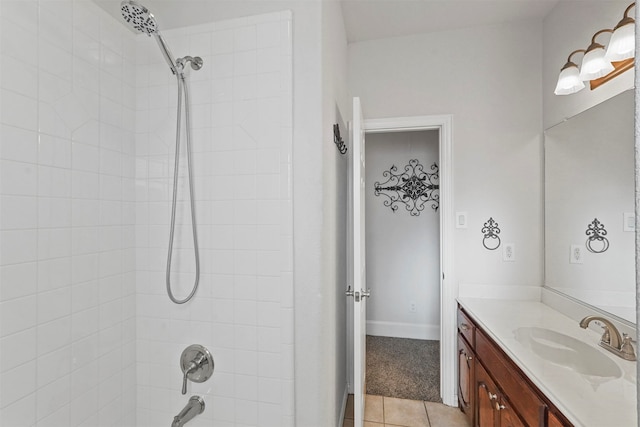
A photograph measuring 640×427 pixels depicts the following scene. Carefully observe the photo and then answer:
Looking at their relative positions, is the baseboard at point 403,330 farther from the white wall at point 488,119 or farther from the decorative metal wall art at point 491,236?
the decorative metal wall art at point 491,236

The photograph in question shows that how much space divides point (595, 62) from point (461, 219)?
43.1 inches

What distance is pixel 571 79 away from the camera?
5.41ft

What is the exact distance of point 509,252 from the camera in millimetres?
2086

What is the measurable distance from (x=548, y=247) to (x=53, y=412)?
8.73 feet

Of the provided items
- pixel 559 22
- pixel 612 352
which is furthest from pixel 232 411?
pixel 559 22

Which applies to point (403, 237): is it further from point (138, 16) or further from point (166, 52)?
point (138, 16)

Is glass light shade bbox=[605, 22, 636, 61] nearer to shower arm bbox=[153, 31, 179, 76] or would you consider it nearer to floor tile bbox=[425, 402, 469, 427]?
shower arm bbox=[153, 31, 179, 76]

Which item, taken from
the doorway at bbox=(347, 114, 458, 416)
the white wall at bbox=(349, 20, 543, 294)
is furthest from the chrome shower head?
the white wall at bbox=(349, 20, 543, 294)

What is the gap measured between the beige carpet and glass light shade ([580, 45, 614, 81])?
2236 millimetres

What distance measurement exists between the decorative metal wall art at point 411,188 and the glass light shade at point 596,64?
180 cm

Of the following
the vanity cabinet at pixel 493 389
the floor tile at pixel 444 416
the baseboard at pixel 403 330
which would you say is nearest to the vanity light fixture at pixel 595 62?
the vanity cabinet at pixel 493 389

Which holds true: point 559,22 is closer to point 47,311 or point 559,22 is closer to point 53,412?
point 47,311

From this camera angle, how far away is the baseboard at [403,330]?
3.28 metres

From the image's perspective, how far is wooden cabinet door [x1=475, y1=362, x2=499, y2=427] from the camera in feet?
4.69
